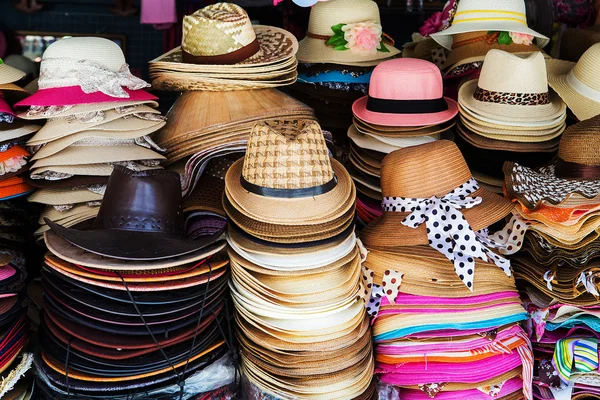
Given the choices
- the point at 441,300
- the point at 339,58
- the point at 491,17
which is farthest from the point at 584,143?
Result: the point at 339,58

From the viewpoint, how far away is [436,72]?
289cm

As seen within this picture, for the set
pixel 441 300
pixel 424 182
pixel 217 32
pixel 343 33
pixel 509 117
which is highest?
pixel 217 32

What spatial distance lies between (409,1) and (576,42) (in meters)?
1.88

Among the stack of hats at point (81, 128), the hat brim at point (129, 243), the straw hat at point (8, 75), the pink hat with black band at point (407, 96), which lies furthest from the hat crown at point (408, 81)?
the straw hat at point (8, 75)

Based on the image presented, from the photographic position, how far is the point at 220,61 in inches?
106

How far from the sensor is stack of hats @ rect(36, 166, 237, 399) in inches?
79.9

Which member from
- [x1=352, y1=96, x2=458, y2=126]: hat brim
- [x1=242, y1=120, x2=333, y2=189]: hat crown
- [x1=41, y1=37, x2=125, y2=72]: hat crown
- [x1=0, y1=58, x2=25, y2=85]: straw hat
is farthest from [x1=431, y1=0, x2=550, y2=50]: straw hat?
[x1=0, y1=58, x2=25, y2=85]: straw hat

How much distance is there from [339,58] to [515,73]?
2.96 ft

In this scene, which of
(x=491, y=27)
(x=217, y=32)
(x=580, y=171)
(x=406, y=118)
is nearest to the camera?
(x=580, y=171)

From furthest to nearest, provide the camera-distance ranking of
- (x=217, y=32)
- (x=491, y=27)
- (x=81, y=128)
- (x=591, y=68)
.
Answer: (x=491, y=27) → (x=591, y=68) → (x=217, y=32) → (x=81, y=128)

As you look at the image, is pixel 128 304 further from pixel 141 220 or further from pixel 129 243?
pixel 141 220

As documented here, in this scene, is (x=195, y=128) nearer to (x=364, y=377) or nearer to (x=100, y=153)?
(x=100, y=153)

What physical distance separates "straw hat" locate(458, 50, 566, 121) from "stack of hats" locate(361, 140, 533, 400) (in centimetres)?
57

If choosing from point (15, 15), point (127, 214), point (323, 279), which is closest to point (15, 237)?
point (127, 214)
